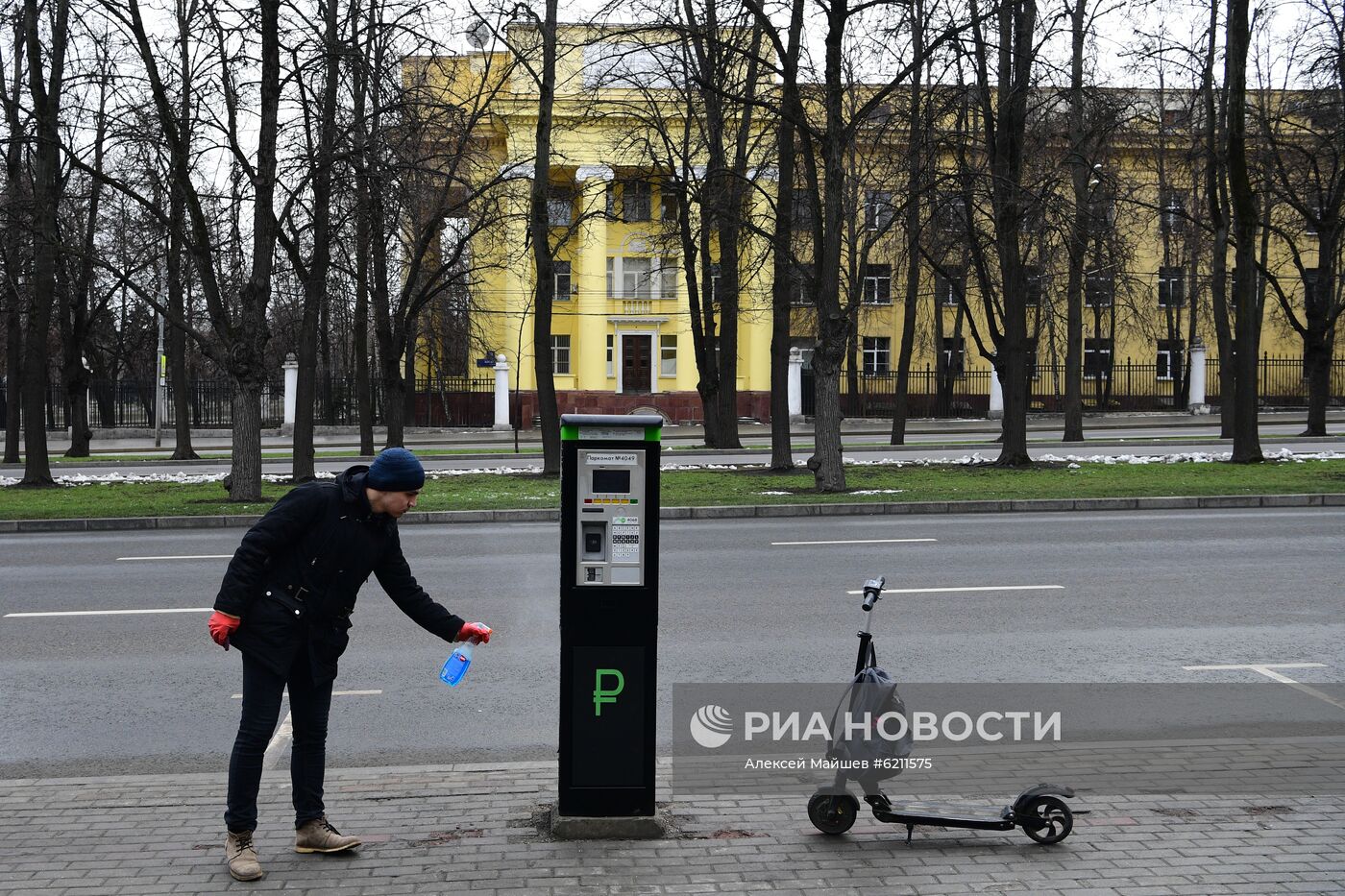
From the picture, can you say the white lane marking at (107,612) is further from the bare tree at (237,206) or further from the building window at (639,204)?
the building window at (639,204)

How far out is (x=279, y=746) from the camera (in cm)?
670

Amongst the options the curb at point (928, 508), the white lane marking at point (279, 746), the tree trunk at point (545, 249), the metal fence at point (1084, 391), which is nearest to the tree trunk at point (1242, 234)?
the curb at point (928, 508)

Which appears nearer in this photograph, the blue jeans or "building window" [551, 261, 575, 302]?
the blue jeans

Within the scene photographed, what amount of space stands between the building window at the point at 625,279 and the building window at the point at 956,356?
13.5 m

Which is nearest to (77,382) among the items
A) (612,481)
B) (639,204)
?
(639,204)

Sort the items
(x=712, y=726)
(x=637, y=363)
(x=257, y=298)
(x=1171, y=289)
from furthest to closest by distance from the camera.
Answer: (x=637, y=363) → (x=1171, y=289) → (x=257, y=298) → (x=712, y=726)

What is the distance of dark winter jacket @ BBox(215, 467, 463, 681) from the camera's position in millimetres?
4781

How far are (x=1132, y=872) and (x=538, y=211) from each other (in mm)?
19856

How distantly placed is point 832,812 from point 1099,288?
3650cm

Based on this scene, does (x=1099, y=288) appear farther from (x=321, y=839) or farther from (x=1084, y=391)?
(x=321, y=839)

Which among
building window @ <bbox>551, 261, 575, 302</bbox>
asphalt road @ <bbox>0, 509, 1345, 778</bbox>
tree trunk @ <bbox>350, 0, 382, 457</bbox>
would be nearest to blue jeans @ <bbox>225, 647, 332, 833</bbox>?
asphalt road @ <bbox>0, 509, 1345, 778</bbox>

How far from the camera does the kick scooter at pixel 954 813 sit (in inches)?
197

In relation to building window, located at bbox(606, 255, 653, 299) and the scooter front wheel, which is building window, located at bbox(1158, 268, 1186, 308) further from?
the scooter front wheel

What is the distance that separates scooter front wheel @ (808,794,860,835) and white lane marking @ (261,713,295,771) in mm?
2612
